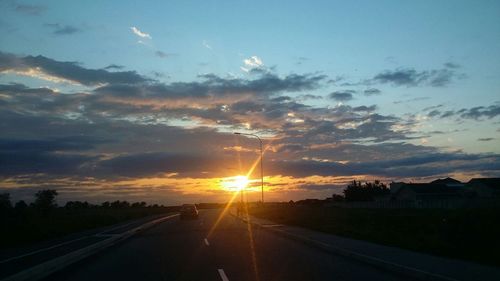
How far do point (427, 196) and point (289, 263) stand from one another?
81.1 meters

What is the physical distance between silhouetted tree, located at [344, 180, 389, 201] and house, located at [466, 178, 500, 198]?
180 feet

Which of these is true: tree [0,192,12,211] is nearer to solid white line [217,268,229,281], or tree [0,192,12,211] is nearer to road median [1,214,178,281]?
road median [1,214,178,281]

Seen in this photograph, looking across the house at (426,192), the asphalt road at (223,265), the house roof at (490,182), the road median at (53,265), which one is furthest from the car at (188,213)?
the house roof at (490,182)

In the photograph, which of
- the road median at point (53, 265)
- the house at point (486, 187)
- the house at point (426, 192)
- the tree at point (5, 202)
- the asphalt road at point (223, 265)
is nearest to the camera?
the asphalt road at point (223, 265)

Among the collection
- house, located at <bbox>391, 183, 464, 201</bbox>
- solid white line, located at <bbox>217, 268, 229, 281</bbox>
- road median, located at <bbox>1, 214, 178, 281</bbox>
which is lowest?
solid white line, located at <bbox>217, 268, 229, 281</bbox>

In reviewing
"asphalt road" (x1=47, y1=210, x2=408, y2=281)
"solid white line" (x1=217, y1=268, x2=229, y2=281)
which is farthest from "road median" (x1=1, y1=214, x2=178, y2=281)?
"solid white line" (x1=217, y1=268, x2=229, y2=281)

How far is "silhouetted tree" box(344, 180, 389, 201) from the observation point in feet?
486

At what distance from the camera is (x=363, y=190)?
152 metres

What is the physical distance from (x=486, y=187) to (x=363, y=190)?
6566cm

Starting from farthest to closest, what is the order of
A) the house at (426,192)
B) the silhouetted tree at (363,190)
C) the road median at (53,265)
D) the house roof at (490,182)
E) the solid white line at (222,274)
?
1. the silhouetted tree at (363,190)
2. the house at (426,192)
3. the house roof at (490,182)
4. the road median at (53,265)
5. the solid white line at (222,274)

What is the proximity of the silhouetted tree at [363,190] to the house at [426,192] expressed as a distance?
45605 mm

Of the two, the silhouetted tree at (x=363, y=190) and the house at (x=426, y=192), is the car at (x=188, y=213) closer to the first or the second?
the house at (x=426, y=192)

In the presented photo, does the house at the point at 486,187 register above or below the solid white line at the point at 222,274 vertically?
above

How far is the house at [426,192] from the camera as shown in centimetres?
9219
